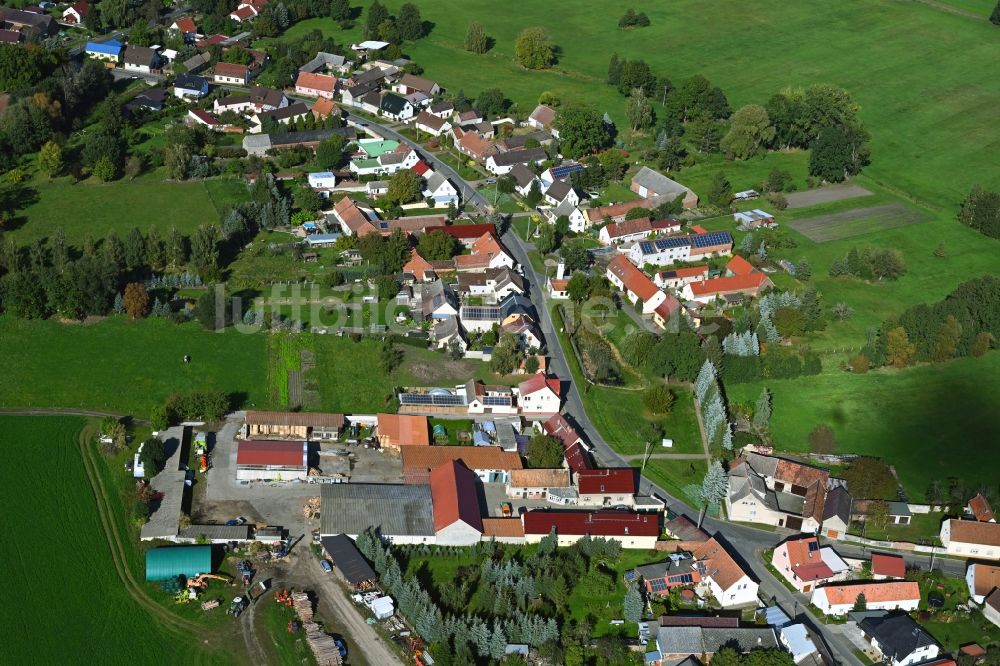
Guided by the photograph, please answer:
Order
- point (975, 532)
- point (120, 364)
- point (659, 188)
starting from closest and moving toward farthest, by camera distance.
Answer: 1. point (975, 532)
2. point (120, 364)
3. point (659, 188)

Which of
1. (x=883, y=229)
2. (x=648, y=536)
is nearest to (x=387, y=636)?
(x=648, y=536)

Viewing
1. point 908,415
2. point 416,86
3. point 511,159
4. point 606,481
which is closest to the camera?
point 606,481

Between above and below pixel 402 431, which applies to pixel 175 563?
above

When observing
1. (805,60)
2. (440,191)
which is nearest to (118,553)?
(440,191)

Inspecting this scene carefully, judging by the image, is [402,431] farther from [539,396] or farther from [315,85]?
[315,85]

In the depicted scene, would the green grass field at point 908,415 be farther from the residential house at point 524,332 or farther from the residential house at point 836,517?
the residential house at point 524,332

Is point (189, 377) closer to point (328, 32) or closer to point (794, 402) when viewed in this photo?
point (794, 402)

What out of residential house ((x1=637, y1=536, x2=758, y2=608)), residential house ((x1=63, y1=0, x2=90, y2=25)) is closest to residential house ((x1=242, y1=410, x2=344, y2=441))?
residential house ((x1=637, y1=536, x2=758, y2=608))

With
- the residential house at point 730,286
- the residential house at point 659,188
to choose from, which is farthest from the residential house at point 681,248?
the residential house at point 659,188
